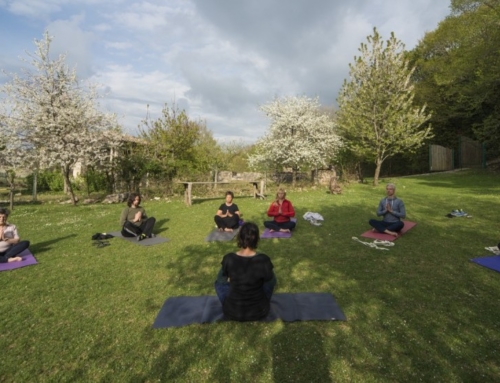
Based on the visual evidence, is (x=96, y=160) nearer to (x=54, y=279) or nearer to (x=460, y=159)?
(x=54, y=279)

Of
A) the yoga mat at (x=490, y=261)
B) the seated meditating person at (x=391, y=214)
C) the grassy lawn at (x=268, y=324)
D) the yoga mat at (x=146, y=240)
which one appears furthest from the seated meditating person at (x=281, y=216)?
the yoga mat at (x=490, y=261)

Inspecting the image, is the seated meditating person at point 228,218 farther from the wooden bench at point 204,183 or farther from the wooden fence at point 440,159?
the wooden fence at point 440,159

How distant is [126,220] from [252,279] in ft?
18.7

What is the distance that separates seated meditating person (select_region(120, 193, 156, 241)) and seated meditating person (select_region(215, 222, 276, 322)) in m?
4.84

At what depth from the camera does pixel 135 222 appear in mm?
8352

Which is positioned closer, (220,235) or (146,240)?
(146,240)

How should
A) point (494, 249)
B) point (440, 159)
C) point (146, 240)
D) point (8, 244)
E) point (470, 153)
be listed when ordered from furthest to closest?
point (440, 159) → point (470, 153) → point (146, 240) → point (494, 249) → point (8, 244)

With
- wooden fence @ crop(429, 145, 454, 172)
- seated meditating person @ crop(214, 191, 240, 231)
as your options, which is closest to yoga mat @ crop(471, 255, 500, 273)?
seated meditating person @ crop(214, 191, 240, 231)

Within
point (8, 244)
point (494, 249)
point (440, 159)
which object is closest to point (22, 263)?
point (8, 244)

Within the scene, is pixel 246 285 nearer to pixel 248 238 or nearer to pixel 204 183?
pixel 248 238

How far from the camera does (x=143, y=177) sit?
17375 mm

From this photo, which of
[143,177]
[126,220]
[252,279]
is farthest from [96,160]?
[252,279]

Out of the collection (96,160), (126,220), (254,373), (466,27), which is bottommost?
(254,373)

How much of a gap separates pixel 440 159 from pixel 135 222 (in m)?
27.1
